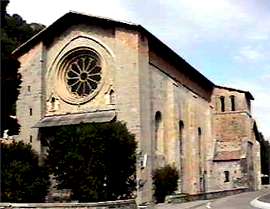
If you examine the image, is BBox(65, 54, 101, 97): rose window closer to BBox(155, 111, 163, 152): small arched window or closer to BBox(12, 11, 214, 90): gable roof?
BBox(12, 11, 214, 90): gable roof

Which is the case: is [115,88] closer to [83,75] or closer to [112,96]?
[112,96]

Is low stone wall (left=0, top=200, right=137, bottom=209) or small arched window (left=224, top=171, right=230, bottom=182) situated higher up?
small arched window (left=224, top=171, right=230, bottom=182)

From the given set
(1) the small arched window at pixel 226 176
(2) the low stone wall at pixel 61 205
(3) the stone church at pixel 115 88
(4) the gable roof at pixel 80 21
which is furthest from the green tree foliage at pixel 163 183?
(2) the low stone wall at pixel 61 205

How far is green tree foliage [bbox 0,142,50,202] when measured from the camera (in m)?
31.9

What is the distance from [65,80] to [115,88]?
517 cm

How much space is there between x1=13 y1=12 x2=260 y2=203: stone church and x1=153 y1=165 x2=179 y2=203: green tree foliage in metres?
0.67

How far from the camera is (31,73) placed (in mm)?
45000

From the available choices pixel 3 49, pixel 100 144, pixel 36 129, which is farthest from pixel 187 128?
pixel 3 49

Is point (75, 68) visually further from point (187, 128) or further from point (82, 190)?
point (82, 190)

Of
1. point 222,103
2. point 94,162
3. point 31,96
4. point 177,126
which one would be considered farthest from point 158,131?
point 222,103

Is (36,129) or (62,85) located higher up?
(62,85)

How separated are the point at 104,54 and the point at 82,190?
1380 cm

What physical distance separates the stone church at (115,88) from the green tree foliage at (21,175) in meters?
5.37

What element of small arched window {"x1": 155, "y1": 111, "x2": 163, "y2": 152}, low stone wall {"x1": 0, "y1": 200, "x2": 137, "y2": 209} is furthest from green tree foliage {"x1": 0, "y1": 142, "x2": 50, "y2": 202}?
small arched window {"x1": 155, "y1": 111, "x2": 163, "y2": 152}
